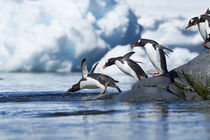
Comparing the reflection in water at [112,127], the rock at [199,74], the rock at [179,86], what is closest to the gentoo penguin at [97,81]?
the rock at [179,86]

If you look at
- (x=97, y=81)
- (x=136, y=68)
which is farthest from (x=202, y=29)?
(x=97, y=81)

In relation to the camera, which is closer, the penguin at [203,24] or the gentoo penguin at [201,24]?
the penguin at [203,24]

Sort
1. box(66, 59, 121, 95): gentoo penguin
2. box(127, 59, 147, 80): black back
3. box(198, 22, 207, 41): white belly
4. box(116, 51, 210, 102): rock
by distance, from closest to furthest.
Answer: box(116, 51, 210, 102): rock < box(66, 59, 121, 95): gentoo penguin < box(127, 59, 147, 80): black back < box(198, 22, 207, 41): white belly

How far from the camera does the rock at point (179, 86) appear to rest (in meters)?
9.46

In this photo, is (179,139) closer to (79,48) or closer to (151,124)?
(151,124)

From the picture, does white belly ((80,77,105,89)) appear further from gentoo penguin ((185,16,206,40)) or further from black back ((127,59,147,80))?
gentoo penguin ((185,16,206,40))

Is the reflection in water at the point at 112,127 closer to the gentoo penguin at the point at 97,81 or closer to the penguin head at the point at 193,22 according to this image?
the gentoo penguin at the point at 97,81

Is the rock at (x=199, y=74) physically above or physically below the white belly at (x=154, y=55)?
below

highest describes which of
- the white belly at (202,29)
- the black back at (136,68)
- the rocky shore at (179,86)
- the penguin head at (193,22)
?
the penguin head at (193,22)

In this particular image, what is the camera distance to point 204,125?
186 inches

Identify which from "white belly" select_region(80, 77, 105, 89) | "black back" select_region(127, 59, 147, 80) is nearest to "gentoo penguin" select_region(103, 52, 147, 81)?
"black back" select_region(127, 59, 147, 80)

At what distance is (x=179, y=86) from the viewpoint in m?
10.4

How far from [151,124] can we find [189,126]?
1.66ft

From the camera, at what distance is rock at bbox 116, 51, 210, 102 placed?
9.46 meters
